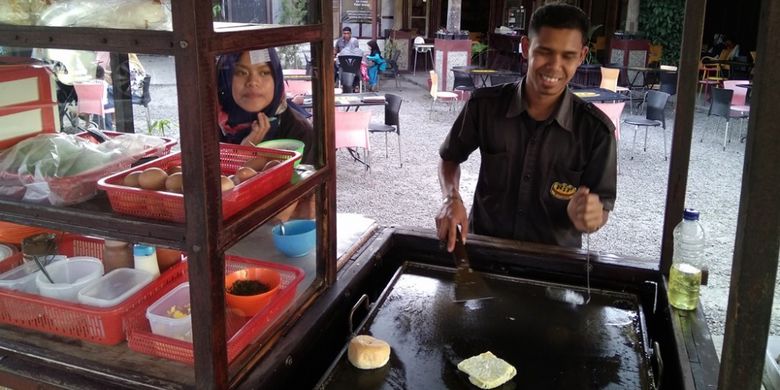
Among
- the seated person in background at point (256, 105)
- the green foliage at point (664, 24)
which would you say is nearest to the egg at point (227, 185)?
the seated person in background at point (256, 105)

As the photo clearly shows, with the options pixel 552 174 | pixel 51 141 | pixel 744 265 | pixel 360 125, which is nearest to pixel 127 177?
pixel 51 141

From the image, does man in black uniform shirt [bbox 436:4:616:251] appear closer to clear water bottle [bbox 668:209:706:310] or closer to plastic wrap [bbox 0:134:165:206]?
clear water bottle [bbox 668:209:706:310]

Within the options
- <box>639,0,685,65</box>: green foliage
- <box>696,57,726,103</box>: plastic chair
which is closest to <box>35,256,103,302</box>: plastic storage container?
<box>696,57,726,103</box>: plastic chair

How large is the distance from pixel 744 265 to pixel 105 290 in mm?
1208

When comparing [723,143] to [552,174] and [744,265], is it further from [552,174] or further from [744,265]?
[744,265]

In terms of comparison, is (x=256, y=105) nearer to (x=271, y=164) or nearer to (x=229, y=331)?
(x=271, y=164)

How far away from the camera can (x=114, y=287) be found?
52.6 inches

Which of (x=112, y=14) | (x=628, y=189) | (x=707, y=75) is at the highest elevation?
(x=112, y=14)

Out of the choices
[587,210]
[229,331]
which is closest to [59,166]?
[229,331]

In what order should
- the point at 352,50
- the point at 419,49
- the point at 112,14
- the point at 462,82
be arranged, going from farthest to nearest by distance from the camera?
the point at 419,49 → the point at 352,50 → the point at 462,82 → the point at 112,14

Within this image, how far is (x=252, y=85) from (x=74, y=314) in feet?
3.46

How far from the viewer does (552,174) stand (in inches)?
87.2

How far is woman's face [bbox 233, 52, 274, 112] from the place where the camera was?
199cm

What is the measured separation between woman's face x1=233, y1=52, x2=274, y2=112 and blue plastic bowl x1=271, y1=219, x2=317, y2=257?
583 mm
